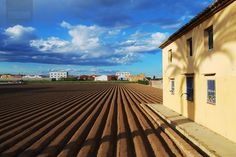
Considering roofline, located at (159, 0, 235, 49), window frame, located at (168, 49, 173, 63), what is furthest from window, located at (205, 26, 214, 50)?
window frame, located at (168, 49, 173, 63)

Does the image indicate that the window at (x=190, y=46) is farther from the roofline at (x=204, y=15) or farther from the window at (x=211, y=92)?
the window at (x=211, y=92)

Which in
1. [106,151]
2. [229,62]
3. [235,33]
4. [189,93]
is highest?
[235,33]

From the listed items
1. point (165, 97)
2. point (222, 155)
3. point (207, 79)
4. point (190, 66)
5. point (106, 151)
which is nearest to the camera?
point (222, 155)

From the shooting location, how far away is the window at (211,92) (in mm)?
10222

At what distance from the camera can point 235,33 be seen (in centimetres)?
826

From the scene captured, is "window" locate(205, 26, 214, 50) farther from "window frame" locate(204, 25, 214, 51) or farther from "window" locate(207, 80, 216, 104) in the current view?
"window" locate(207, 80, 216, 104)

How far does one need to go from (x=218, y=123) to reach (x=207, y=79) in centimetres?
195

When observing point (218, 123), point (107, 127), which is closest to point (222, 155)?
point (218, 123)

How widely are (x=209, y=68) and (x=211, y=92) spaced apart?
95 centimetres

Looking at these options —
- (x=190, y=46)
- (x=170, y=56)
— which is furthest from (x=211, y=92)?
(x=170, y=56)

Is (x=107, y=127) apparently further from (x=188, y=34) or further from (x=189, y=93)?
(x=188, y=34)

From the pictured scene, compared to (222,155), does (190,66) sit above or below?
above

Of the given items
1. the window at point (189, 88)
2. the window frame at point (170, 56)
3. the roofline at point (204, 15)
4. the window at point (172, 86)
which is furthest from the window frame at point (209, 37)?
the window frame at point (170, 56)

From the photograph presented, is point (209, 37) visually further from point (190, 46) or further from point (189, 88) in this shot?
point (189, 88)
